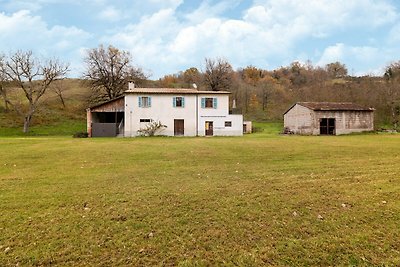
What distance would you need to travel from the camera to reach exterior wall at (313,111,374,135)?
118 ft

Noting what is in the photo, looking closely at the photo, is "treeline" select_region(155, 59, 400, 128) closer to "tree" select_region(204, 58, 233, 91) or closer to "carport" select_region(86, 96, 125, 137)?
"tree" select_region(204, 58, 233, 91)

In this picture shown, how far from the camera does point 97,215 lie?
5.19 metres

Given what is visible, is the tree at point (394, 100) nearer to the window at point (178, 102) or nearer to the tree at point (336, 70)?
the tree at point (336, 70)

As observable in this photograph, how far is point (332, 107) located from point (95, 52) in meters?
36.2

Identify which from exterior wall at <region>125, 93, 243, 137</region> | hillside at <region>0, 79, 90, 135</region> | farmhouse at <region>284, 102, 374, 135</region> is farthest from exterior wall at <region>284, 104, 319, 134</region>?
hillside at <region>0, 79, 90, 135</region>

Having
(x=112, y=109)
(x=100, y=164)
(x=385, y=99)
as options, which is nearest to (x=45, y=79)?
(x=112, y=109)

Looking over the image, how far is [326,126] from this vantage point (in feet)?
119

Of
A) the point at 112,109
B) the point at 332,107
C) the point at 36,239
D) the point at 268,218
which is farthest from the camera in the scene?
the point at 332,107

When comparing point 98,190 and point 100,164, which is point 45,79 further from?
point 98,190

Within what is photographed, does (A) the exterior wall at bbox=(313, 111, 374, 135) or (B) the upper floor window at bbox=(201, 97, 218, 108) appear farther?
(A) the exterior wall at bbox=(313, 111, 374, 135)

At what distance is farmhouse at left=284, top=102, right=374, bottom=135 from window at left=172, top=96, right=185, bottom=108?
16170 mm

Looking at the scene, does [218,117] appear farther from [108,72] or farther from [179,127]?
[108,72]

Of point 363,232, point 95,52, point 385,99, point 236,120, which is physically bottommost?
point 363,232

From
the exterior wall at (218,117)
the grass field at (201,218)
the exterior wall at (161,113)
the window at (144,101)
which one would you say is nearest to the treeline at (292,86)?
the exterior wall at (218,117)
